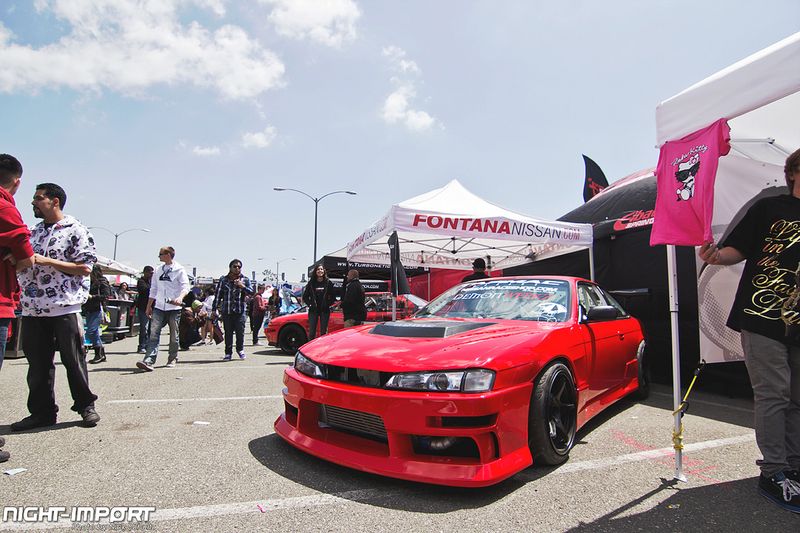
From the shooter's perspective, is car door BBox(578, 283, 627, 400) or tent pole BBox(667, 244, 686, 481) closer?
tent pole BBox(667, 244, 686, 481)

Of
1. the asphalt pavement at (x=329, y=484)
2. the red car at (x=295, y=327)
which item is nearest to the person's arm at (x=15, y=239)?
the asphalt pavement at (x=329, y=484)

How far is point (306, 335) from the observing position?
9008 millimetres

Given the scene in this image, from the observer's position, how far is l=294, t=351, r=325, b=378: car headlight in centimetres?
264

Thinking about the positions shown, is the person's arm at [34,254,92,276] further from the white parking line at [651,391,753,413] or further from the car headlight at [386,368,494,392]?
the white parking line at [651,391,753,413]

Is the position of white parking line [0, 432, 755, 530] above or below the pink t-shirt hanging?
below

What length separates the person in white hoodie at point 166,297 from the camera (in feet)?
19.9

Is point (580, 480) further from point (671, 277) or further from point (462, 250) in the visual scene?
point (462, 250)

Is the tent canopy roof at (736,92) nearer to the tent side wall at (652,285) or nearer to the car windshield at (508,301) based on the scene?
the car windshield at (508,301)

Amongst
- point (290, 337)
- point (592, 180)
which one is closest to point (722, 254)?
point (290, 337)

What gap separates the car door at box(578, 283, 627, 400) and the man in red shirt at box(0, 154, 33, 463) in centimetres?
370

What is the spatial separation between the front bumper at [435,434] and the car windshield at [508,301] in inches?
40.0

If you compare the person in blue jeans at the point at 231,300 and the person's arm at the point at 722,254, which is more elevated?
the person's arm at the point at 722,254

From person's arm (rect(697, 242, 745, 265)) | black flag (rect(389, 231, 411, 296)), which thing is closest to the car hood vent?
person's arm (rect(697, 242, 745, 265))

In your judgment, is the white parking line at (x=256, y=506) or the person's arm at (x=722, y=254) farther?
the person's arm at (x=722, y=254)
